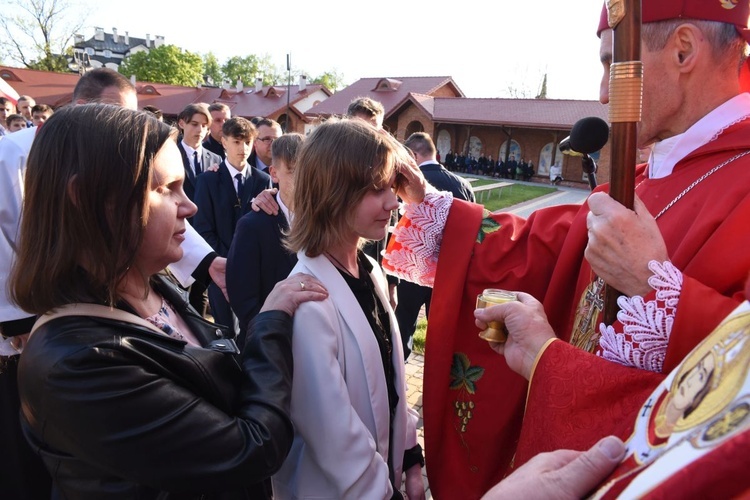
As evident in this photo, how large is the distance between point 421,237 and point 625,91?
43.9 inches

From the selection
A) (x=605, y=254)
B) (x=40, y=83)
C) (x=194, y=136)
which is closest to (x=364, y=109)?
(x=194, y=136)

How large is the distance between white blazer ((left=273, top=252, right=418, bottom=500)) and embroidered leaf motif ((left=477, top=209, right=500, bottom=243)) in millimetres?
675

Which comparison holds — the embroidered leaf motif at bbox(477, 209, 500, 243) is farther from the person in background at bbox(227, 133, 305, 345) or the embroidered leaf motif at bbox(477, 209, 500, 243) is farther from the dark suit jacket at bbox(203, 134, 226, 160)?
the dark suit jacket at bbox(203, 134, 226, 160)

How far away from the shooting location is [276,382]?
130cm

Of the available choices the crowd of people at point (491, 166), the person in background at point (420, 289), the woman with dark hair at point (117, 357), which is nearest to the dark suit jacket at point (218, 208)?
the person in background at point (420, 289)

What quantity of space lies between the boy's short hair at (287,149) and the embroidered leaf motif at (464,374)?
1763 millimetres

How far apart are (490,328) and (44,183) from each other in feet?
4.02

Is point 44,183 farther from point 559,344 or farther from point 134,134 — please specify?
point 559,344

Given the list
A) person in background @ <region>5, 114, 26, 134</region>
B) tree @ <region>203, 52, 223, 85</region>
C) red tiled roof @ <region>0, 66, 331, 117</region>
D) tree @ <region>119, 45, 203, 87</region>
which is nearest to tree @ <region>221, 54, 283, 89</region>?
tree @ <region>203, 52, 223, 85</region>

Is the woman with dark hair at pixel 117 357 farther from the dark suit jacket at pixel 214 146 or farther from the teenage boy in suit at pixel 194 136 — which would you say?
the dark suit jacket at pixel 214 146

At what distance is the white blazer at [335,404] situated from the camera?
4.84 ft

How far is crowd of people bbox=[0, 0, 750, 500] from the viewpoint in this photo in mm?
973

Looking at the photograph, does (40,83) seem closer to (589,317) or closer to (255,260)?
(255,260)

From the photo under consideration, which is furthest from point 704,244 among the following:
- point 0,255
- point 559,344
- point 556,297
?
point 0,255
